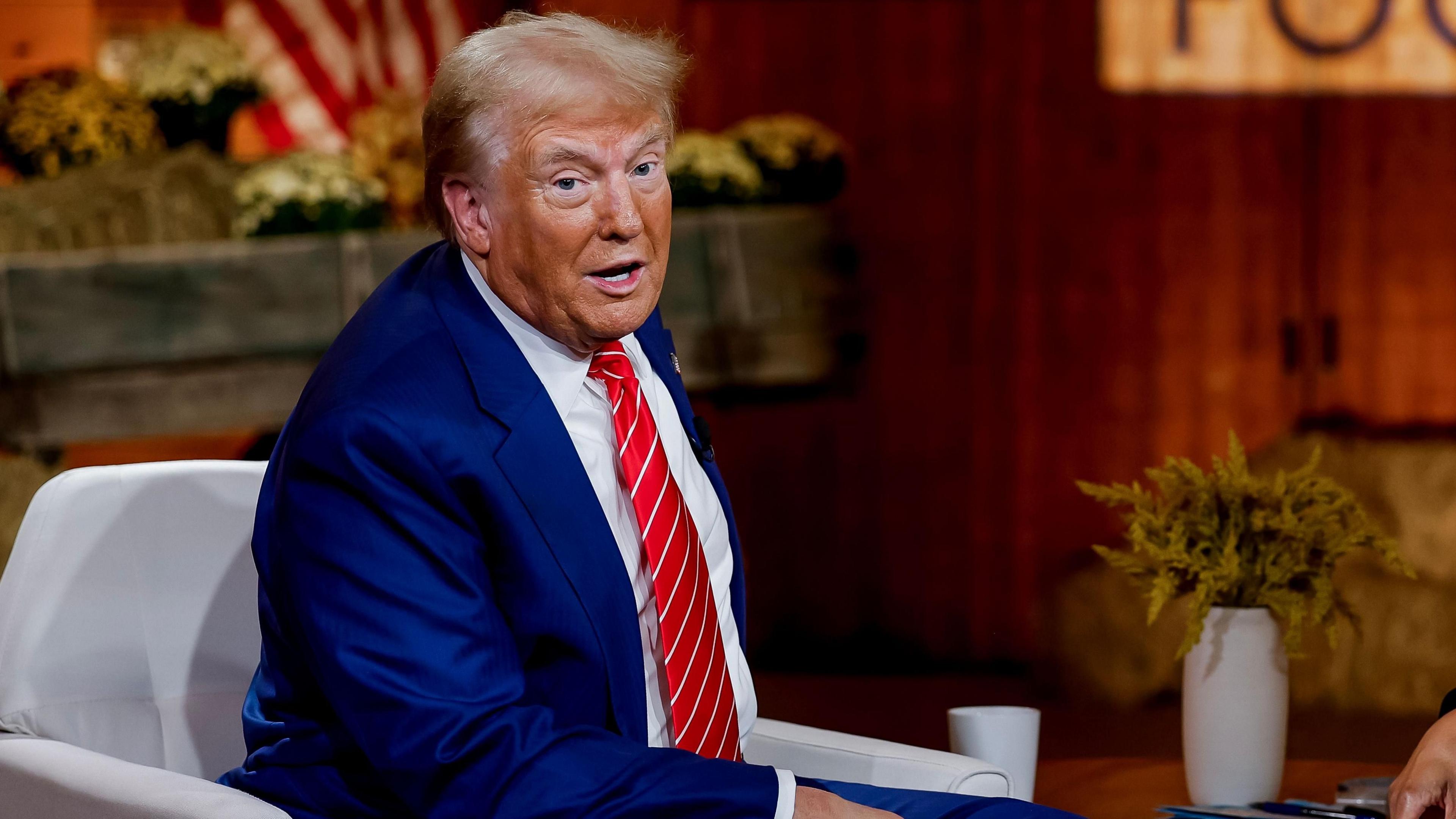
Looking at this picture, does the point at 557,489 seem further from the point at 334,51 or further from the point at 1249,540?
the point at 334,51

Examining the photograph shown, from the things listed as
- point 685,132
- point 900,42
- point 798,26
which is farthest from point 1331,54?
point 685,132

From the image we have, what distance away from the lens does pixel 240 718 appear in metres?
1.90

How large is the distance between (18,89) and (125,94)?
21 centimetres

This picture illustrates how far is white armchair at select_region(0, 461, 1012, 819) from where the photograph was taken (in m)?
1.67

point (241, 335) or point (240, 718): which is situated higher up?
point (241, 335)

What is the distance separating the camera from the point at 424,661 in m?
1.31

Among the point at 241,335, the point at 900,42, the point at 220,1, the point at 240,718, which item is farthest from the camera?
the point at 220,1

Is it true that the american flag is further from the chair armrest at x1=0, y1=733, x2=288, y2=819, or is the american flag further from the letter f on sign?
the chair armrest at x1=0, y1=733, x2=288, y2=819

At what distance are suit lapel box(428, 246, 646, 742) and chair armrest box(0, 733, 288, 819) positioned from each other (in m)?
0.32

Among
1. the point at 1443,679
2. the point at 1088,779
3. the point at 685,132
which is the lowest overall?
the point at 1443,679

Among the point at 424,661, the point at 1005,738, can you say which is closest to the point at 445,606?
the point at 424,661

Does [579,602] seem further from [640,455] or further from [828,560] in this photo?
[828,560]

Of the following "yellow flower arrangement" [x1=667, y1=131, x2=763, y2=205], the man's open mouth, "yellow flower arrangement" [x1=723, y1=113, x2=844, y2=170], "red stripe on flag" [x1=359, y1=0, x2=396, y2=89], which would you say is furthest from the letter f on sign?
the man's open mouth

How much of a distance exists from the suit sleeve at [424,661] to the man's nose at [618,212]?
285 millimetres
